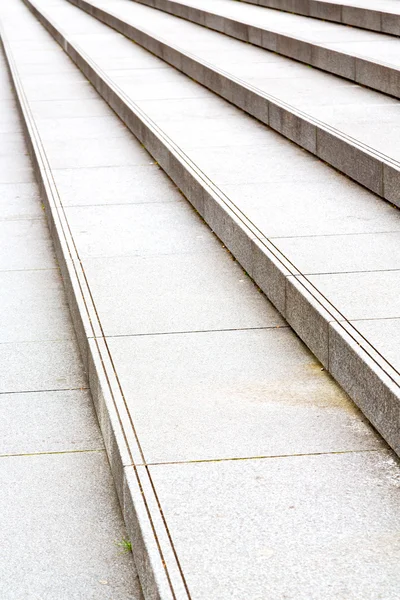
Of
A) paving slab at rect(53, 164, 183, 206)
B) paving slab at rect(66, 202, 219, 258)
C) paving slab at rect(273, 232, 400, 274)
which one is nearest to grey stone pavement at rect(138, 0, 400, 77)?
paving slab at rect(53, 164, 183, 206)

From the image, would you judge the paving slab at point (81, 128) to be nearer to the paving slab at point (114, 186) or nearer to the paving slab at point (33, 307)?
the paving slab at point (114, 186)

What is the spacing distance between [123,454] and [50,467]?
0.55m

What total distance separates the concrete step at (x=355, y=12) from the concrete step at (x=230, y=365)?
11.1 ft

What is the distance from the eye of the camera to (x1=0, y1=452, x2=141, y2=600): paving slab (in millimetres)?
3033

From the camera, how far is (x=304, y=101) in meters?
8.20

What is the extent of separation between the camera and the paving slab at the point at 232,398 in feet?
11.2

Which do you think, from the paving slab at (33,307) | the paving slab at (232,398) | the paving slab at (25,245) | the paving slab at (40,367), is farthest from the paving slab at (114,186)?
the paving slab at (232,398)

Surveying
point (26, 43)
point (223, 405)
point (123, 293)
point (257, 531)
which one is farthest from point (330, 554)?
point (26, 43)

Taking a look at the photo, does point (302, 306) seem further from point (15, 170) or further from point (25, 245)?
point (15, 170)

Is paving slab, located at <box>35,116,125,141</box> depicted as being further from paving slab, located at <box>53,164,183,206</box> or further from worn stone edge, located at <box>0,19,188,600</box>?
worn stone edge, located at <box>0,19,188,600</box>

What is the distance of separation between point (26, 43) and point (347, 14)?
821cm

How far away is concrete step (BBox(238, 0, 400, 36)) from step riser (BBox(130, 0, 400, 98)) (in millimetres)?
1044

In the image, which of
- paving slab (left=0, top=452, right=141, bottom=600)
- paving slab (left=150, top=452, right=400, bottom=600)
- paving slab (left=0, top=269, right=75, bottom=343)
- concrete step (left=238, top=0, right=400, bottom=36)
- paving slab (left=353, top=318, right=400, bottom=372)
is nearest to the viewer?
paving slab (left=150, top=452, right=400, bottom=600)

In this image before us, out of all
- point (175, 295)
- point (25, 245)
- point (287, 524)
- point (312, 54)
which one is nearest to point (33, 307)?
point (175, 295)
